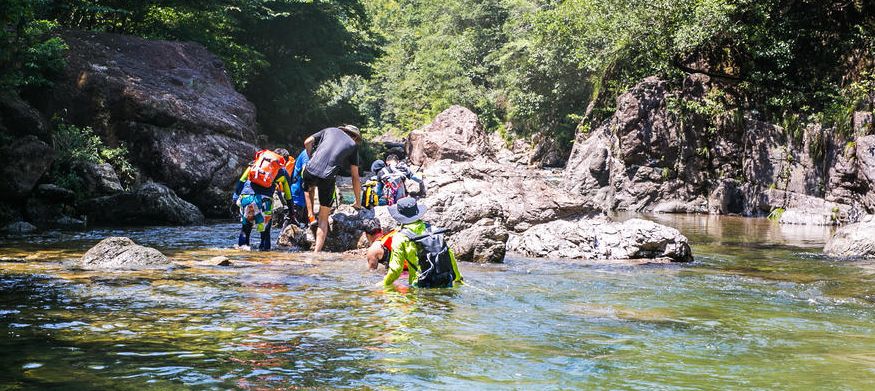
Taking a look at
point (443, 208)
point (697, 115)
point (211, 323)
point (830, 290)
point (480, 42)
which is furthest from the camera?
point (480, 42)

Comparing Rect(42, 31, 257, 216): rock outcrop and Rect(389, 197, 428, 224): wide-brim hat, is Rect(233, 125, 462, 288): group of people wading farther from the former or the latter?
Rect(42, 31, 257, 216): rock outcrop

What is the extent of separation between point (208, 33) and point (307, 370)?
26420mm

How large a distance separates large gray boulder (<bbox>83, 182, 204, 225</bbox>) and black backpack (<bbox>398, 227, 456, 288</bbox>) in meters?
10.5

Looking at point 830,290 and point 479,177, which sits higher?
point 479,177

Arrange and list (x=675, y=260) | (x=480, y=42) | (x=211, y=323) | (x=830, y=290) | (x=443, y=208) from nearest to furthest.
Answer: (x=211, y=323) → (x=830, y=290) → (x=675, y=260) → (x=443, y=208) → (x=480, y=42)

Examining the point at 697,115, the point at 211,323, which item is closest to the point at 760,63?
the point at 697,115

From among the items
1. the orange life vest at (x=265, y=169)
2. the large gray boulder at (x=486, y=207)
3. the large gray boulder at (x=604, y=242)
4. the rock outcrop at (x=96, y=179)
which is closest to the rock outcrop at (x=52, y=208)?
the rock outcrop at (x=96, y=179)

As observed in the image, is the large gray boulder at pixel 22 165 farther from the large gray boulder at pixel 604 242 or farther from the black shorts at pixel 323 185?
the large gray boulder at pixel 604 242

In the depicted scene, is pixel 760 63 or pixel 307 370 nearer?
pixel 307 370

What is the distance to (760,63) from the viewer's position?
2809cm

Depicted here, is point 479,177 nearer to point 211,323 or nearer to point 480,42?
point 211,323

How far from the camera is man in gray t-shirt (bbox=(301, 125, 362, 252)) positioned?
12156mm

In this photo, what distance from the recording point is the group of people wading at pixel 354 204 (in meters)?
9.06

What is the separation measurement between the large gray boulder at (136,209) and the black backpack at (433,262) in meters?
10.5
